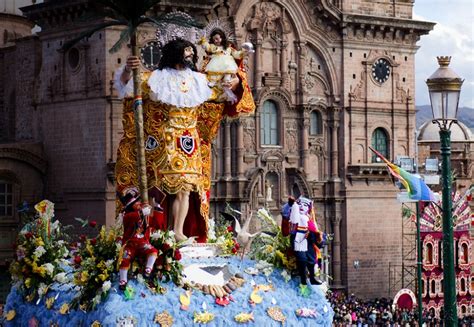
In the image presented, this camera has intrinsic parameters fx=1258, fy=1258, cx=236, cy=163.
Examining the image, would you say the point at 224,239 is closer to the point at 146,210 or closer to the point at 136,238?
the point at 146,210

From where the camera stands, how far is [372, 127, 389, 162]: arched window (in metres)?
51.5

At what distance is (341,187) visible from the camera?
50094mm

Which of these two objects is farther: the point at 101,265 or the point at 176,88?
the point at 176,88

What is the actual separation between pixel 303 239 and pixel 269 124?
2824 centimetres

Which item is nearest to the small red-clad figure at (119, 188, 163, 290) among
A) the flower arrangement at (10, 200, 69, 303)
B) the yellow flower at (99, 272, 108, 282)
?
the yellow flower at (99, 272, 108, 282)

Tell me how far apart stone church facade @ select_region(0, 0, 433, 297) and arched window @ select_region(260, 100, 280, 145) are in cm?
5

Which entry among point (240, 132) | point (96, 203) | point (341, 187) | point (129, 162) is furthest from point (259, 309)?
point (341, 187)

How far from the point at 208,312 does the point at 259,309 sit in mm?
992

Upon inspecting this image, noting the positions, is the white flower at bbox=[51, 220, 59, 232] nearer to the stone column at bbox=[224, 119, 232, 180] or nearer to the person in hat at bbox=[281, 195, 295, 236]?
the person in hat at bbox=[281, 195, 295, 236]

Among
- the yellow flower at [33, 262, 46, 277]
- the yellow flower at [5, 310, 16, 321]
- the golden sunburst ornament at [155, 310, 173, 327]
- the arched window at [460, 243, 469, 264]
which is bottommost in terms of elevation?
the arched window at [460, 243, 469, 264]

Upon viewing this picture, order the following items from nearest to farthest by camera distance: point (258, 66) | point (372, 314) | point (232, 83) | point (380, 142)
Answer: point (232, 83) < point (372, 314) < point (258, 66) < point (380, 142)

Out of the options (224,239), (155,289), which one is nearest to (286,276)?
(224,239)

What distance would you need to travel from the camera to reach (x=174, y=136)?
65.6 ft

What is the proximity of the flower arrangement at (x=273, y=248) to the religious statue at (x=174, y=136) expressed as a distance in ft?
3.25
